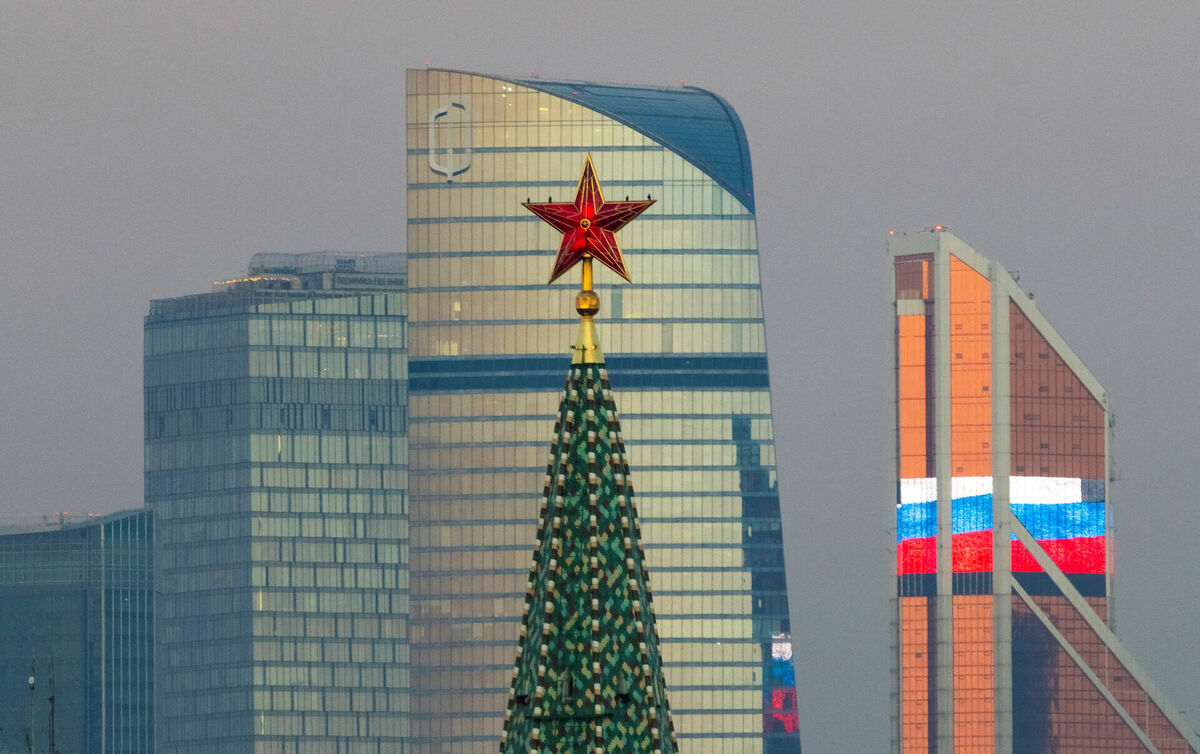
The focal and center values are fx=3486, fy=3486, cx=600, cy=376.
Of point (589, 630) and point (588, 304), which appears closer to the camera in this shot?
point (589, 630)

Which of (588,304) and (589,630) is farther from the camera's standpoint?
(588,304)

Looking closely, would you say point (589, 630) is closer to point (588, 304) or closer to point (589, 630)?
point (589, 630)

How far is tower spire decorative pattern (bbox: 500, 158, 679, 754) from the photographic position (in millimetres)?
85625

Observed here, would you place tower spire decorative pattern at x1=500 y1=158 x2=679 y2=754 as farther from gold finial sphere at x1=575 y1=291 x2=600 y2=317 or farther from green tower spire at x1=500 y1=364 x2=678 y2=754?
gold finial sphere at x1=575 y1=291 x2=600 y2=317

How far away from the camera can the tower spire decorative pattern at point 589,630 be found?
3371 inches

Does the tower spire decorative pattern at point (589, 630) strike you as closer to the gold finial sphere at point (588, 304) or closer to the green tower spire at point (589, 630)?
the green tower spire at point (589, 630)

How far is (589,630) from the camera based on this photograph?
85500 mm

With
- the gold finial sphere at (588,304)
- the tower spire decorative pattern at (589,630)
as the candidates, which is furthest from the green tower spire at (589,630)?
the gold finial sphere at (588,304)

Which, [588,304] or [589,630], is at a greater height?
[588,304]

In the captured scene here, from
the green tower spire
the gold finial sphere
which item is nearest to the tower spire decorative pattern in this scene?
the green tower spire

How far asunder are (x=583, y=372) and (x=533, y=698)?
27.1 feet

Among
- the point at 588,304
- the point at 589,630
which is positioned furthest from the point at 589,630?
the point at 588,304

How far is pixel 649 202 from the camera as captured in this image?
293 ft


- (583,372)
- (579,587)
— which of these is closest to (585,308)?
(583,372)
